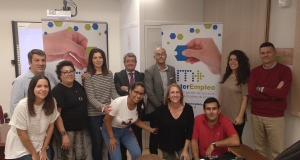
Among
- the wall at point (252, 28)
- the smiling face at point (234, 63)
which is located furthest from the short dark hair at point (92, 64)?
the wall at point (252, 28)

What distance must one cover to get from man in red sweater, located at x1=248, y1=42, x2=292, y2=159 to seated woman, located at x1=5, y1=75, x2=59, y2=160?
209 cm

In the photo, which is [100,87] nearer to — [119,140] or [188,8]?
[119,140]

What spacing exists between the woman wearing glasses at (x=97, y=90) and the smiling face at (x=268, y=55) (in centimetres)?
167

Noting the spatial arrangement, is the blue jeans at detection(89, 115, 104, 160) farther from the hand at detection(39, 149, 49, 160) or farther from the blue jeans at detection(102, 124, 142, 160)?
the hand at detection(39, 149, 49, 160)

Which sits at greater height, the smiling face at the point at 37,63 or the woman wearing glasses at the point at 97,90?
the smiling face at the point at 37,63

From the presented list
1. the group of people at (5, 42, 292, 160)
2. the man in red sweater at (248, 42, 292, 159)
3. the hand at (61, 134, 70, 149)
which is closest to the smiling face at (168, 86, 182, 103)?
the group of people at (5, 42, 292, 160)

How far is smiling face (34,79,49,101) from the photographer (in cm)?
211

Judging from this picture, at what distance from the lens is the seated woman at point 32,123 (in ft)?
6.82

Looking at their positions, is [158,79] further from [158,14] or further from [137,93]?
[158,14]

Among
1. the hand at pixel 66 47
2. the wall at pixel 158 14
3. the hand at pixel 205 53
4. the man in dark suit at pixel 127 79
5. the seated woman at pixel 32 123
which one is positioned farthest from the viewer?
the wall at pixel 158 14

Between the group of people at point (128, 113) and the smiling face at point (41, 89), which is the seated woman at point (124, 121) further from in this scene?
the smiling face at point (41, 89)

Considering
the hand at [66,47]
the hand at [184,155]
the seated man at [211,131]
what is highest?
the hand at [66,47]

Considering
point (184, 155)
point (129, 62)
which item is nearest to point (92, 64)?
point (129, 62)

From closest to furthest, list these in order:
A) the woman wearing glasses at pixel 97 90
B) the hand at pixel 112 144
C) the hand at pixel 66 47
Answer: the hand at pixel 112 144 → the woman wearing glasses at pixel 97 90 → the hand at pixel 66 47
